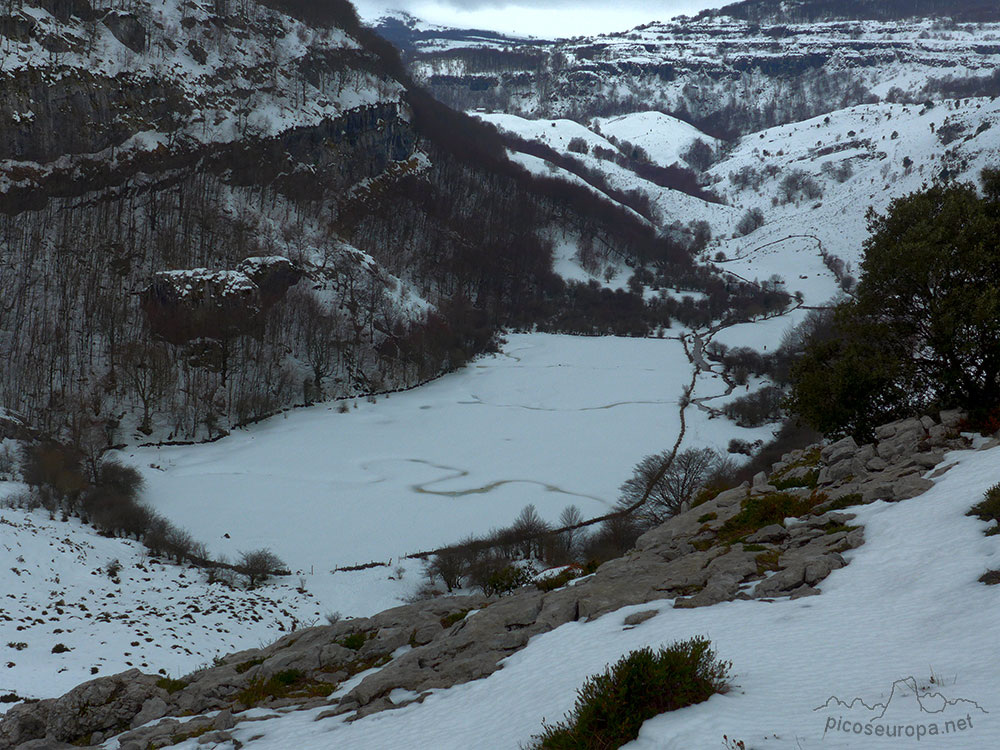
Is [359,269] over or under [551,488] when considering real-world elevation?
over

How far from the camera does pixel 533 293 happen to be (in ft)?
410

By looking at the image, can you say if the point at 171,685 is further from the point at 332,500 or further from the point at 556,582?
the point at 332,500

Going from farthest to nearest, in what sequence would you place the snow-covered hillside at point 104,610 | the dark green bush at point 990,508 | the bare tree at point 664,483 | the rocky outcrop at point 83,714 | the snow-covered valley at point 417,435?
the bare tree at point 664,483
the snow-covered hillside at point 104,610
the rocky outcrop at point 83,714
the dark green bush at point 990,508
the snow-covered valley at point 417,435

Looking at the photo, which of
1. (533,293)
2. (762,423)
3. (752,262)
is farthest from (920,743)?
(752,262)

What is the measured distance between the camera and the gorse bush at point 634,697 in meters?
6.16

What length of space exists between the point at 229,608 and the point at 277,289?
2220 inches

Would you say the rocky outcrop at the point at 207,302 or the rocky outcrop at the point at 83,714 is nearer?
the rocky outcrop at the point at 83,714

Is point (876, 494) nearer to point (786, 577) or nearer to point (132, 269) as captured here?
point (786, 577)

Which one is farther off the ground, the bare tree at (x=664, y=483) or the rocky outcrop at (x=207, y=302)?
the rocky outcrop at (x=207, y=302)

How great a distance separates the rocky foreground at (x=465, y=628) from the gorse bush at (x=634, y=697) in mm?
3528

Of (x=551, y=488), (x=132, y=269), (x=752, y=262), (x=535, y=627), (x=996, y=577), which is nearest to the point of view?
(x=996, y=577)

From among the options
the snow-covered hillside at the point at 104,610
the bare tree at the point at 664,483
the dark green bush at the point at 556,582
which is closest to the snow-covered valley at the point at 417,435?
the snow-covered hillside at the point at 104,610

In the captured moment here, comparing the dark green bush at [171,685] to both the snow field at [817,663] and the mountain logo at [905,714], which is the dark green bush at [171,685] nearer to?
Result: the snow field at [817,663]

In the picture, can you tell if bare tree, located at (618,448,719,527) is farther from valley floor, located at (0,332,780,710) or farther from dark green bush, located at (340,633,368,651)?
dark green bush, located at (340,633,368,651)
